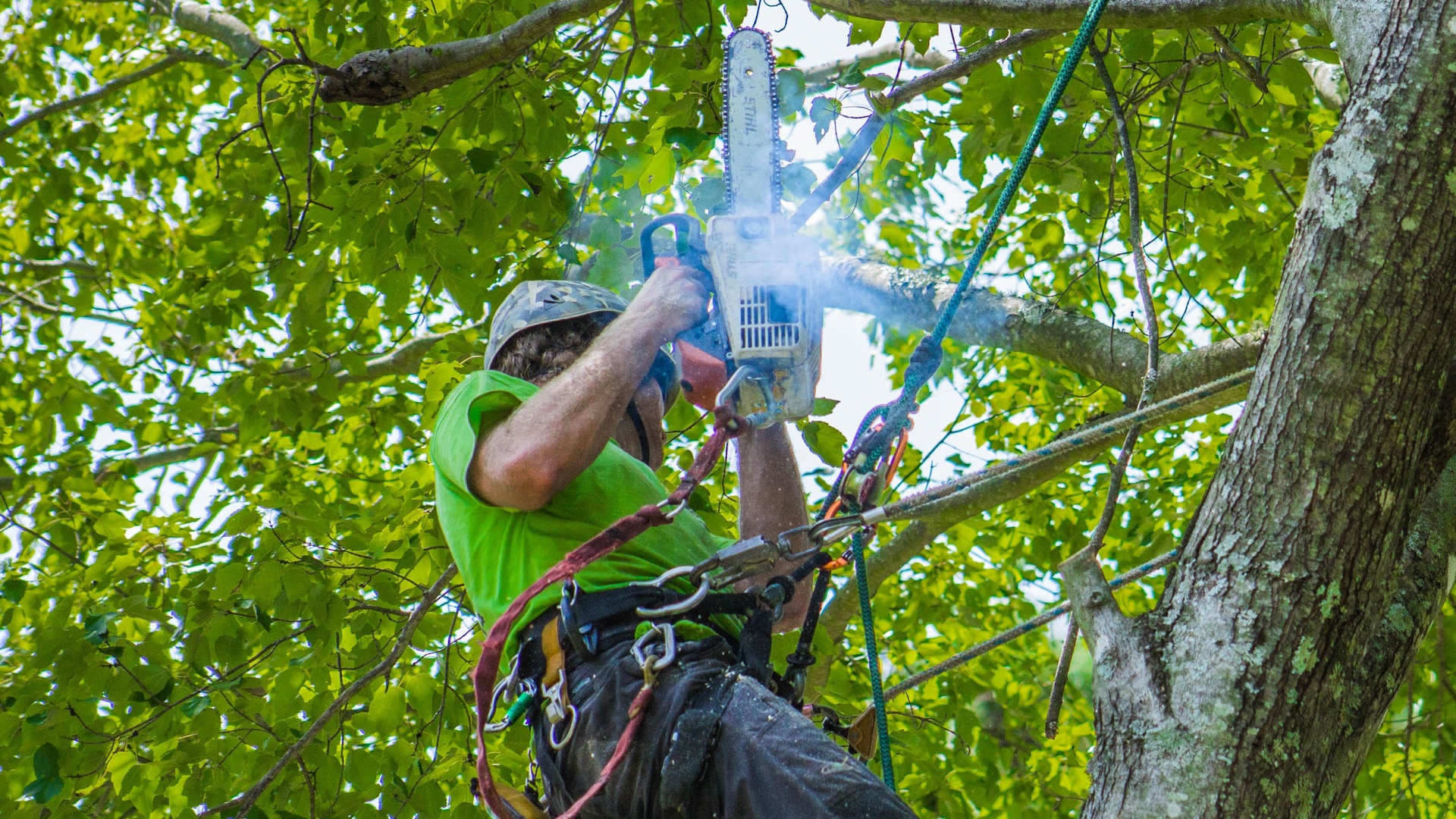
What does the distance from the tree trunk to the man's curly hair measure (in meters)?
1.25

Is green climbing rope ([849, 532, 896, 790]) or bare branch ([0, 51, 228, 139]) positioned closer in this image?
green climbing rope ([849, 532, 896, 790])

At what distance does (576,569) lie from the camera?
1.80m

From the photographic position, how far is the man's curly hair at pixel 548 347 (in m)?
2.42

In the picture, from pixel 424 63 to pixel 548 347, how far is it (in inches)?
22.4

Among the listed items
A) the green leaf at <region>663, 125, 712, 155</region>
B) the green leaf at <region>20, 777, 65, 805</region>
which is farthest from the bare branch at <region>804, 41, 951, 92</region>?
the green leaf at <region>20, 777, 65, 805</region>

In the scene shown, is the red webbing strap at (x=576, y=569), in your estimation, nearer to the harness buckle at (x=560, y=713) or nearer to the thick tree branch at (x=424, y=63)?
the harness buckle at (x=560, y=713)

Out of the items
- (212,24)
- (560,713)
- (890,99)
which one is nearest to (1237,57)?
(890,99)

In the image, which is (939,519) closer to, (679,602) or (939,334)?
(939,334)

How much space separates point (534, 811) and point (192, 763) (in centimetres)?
173

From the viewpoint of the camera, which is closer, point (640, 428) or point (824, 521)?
point (824, 521)

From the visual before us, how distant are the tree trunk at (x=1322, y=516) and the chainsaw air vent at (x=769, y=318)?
784 millimetres

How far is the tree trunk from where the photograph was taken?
4.50 feet

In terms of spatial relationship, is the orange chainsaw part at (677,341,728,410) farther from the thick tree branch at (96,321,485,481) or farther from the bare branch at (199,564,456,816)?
the thick tree branch at (96,321,485,481)

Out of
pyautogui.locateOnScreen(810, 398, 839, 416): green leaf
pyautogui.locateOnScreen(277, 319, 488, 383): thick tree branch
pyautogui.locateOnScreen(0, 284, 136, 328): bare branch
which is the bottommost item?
pyautogui.locateOnScreen(810, 398, 839, 416): green leaf
